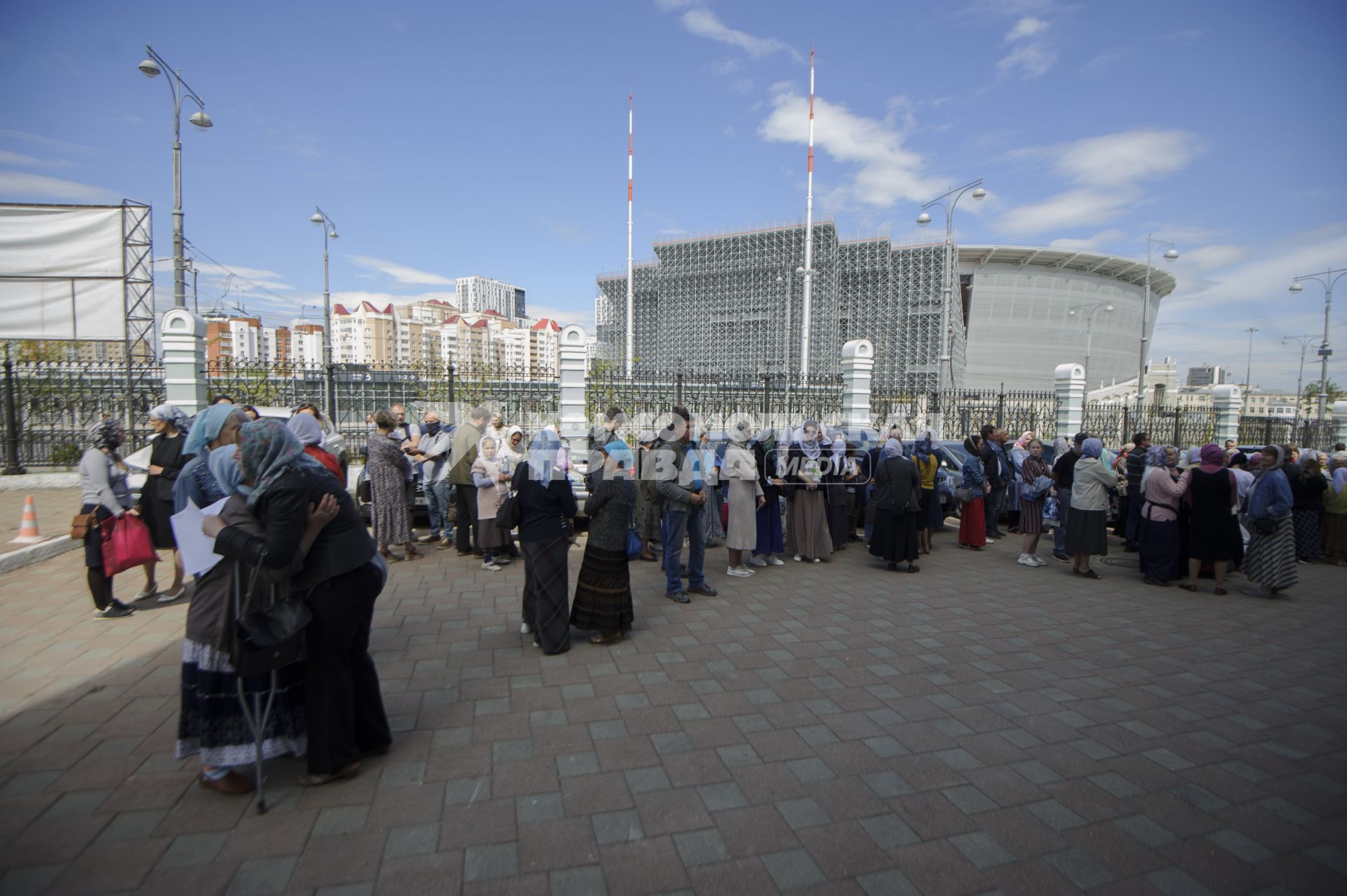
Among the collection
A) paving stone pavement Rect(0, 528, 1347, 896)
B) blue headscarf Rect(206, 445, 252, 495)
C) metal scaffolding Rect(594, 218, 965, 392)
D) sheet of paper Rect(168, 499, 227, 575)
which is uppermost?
metal scaffolding Rect(594, 218, 965, 392)

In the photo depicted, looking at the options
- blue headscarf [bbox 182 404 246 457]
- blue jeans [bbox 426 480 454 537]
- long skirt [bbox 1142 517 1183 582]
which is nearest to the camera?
blue headscarf [bbox 182 404 246 457]

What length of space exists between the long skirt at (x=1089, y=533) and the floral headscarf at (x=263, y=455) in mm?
7917

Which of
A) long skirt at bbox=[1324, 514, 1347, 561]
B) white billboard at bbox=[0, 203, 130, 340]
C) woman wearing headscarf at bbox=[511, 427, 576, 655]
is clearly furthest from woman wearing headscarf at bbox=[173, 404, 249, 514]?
white billboard at bbox=[0, 203, 130, 340]

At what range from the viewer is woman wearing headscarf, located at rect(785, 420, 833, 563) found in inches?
308

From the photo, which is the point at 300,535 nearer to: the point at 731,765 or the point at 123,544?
the point at 731,765

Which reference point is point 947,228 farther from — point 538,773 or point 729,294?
point 729,294

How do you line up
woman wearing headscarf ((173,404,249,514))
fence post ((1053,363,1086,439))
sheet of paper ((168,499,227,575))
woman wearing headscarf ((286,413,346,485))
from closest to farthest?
sheet of paper ((168,499,227,575)) < woman wearing headscarf ((173,404,249,514)) < woman wearing headscarf ((286,413,346,485)) < fence post ((1053,363,1086,439))

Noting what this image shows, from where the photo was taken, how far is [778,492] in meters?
7.77

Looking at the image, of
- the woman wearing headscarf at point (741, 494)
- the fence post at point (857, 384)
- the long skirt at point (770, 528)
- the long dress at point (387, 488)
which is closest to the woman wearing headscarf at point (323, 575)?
the long dress at point (387, 488)

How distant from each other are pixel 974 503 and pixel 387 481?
25.0ft

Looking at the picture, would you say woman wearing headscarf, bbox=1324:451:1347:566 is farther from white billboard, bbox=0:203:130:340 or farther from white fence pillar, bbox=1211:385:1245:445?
white billboard, bbox=0:203:130:340

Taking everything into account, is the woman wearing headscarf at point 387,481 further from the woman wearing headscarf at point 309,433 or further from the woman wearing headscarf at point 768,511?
the woman wearing headscarf at point 768,511

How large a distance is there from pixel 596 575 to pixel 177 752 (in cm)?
273

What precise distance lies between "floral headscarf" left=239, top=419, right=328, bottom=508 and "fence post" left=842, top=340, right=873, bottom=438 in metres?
10.0
